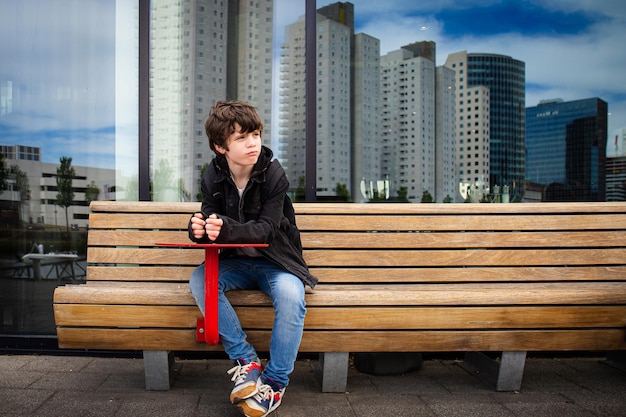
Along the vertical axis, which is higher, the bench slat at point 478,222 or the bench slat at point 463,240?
the bench slat at point 478,222

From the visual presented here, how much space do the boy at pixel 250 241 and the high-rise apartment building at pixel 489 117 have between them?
3.07 m

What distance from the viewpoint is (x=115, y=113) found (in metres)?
3.90

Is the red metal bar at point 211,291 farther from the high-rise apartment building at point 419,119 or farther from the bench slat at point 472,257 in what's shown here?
the high-rise apartment building at point 419,119

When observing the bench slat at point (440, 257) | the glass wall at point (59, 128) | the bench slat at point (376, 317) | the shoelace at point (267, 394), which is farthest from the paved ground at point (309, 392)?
the glass wall at point (59, 128)

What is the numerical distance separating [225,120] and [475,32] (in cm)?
367

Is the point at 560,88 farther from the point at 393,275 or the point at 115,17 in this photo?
the point at 115,17

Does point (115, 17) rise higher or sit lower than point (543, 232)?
higher

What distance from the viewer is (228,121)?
2424mm

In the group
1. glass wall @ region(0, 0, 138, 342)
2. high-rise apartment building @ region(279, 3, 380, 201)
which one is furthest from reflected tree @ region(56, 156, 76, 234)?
high-rise apartment building @ region(279, 3, 380, 201)

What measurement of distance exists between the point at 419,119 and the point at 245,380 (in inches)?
143

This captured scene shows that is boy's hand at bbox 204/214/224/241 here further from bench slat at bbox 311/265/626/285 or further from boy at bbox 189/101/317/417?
bench slat at bbox 311/265/626/285

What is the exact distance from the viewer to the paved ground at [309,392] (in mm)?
2461

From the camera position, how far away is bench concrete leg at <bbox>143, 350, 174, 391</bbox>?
260 centimetres

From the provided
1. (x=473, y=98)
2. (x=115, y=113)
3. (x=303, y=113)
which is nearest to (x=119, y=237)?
(x=115, y=113)
